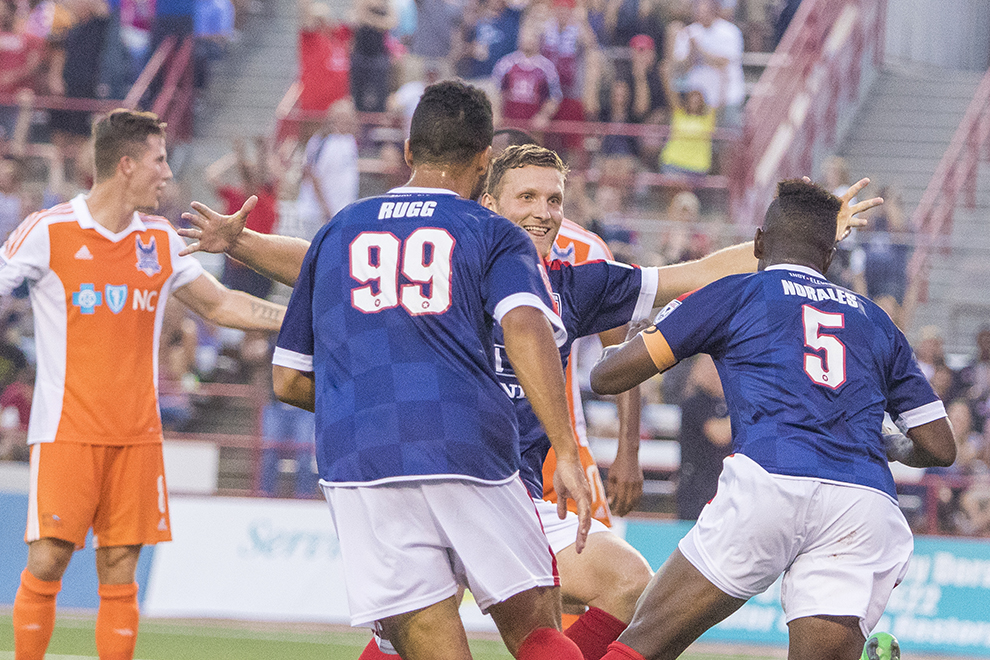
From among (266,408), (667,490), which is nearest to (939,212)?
(667,490)

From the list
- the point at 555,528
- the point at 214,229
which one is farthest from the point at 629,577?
the point at 214,229

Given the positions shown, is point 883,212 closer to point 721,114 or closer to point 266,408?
point 721,114

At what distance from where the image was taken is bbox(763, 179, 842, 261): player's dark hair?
14.8 feet

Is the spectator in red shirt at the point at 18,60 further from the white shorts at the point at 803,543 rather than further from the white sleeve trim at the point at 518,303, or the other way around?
the white shorts at the point at 803,543

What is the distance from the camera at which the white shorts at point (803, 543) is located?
13.6 ft

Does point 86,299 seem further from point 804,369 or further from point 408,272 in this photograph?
point 804,369

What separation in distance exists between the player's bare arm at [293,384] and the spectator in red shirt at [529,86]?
1008 centimetres

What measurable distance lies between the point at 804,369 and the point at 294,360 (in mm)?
1695

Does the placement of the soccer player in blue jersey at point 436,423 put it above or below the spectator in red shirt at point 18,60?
below

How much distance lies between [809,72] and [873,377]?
39.8 feet

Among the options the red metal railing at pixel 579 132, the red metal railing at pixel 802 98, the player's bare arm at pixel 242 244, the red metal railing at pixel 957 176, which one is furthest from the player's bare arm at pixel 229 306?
the red metal railing at pixel 957 176

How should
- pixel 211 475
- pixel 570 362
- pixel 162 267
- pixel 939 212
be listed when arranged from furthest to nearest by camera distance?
pixel 939 212 → pixel 211 475 → pixel 162 267 → pixel 570 362

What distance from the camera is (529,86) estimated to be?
552 inches

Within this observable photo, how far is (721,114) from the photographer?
14562 mm
